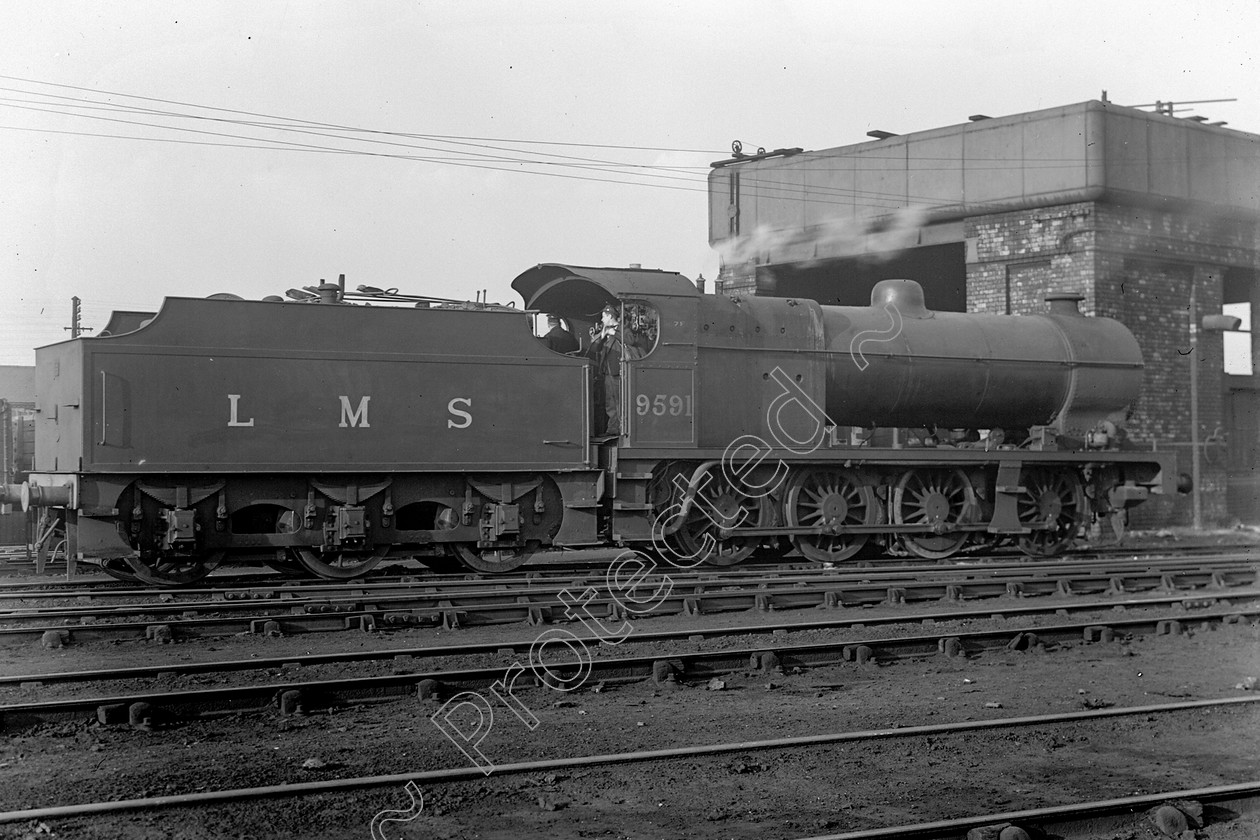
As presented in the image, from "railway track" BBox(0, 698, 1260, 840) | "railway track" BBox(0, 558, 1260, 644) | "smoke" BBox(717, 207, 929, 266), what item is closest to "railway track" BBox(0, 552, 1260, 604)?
"railway track" BBox(0, 558, 1260, 644)

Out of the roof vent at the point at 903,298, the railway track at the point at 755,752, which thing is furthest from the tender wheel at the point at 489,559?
the railway track at the point at 755,752

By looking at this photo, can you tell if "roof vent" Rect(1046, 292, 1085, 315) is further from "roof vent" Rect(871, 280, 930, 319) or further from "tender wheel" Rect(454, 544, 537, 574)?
"tender wheel" Rect(454, 544, 537, 574)

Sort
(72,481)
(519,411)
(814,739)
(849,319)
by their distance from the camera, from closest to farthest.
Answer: (814,739) < (72,481) < (519,411) < (849,319)

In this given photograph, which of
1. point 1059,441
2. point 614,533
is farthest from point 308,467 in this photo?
point 1059,441

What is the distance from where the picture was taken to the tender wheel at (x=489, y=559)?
1174 cm

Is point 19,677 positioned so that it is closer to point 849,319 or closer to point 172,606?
point 172,606

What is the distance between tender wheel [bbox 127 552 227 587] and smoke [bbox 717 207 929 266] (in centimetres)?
1277

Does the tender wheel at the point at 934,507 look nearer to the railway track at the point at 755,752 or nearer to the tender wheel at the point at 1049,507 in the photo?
the tender wheel at the point at 1049,507

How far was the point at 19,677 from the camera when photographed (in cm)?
674

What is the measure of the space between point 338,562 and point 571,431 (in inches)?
104

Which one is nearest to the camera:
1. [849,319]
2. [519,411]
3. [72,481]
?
[72,481]

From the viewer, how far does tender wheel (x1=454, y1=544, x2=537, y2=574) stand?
38.5ft

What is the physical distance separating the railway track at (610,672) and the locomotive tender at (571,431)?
373 centimetres

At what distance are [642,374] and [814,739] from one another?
653 cm
